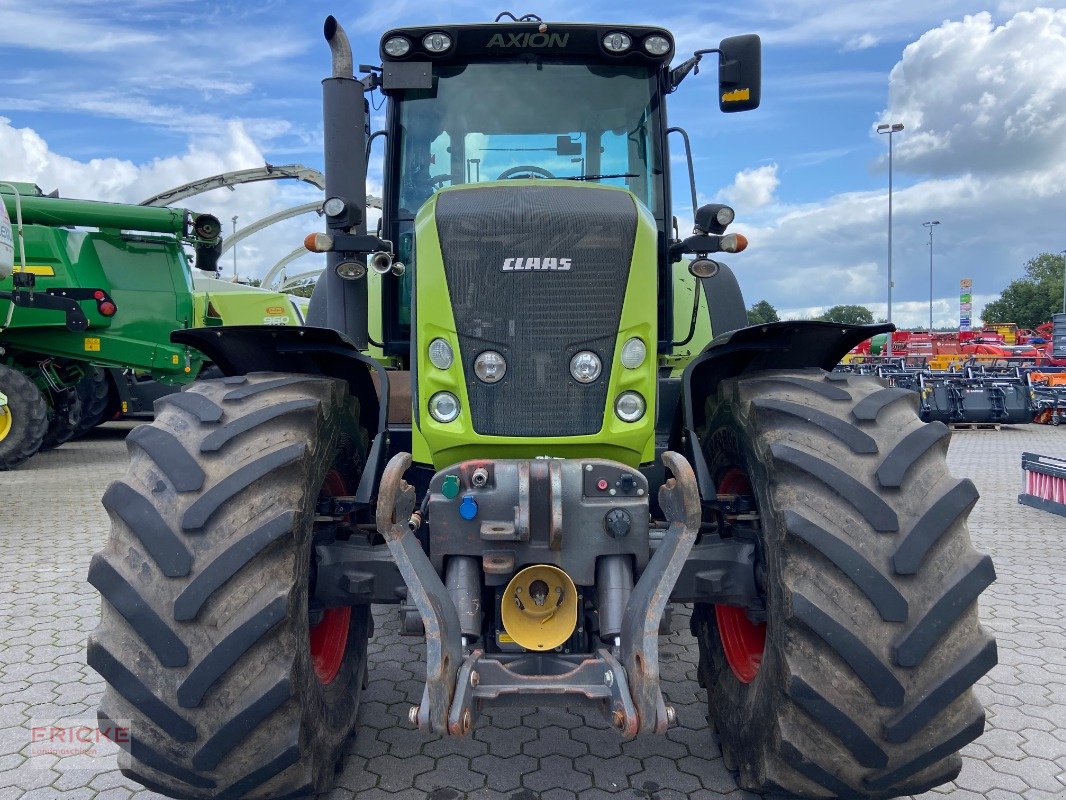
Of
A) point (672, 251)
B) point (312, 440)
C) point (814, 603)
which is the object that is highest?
point (672, 251)

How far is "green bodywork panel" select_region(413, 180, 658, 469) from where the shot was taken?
2807mm

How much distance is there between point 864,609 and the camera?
2316mm

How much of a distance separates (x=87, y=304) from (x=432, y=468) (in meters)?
9.64

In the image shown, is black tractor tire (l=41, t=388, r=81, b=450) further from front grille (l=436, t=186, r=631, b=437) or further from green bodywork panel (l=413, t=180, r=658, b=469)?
front grille (l=436, t=186, r=631, b=437)

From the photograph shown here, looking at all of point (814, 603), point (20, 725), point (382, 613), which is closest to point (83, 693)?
point (20, 725)

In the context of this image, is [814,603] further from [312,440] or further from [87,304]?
[87,304]

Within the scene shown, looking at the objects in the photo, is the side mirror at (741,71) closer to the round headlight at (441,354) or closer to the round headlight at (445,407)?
the round headlight at (441,354)

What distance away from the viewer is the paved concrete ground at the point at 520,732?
299 centimetres

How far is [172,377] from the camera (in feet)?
40.1

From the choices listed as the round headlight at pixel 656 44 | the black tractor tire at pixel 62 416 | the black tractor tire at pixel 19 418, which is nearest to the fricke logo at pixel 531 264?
the round headlight at pixel 656 44

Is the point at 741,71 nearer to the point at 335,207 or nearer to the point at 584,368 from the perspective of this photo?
the point at 584,368

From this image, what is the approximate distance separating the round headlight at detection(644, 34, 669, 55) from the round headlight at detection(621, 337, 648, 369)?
63.0 inches

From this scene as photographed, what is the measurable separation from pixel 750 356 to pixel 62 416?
36.4ft

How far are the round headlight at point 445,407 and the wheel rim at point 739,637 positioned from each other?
3.50ft
